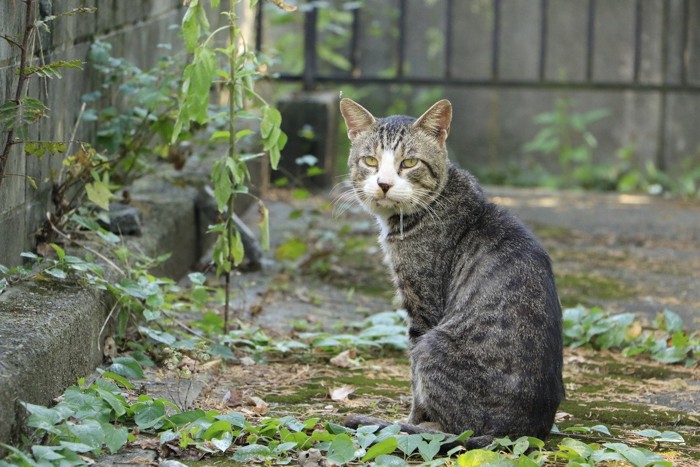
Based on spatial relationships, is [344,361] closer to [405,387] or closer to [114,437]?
[405,387]

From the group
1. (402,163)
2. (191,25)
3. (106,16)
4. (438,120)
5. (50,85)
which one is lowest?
(402,163)

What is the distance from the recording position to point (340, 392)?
148 inches

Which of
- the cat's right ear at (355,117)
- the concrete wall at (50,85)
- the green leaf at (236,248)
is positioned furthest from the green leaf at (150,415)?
the cat's right ear at (355,117)

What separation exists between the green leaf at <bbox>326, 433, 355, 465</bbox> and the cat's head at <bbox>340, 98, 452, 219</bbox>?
1.13 metres

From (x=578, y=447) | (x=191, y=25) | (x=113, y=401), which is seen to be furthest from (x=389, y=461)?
(x=191, y=25)

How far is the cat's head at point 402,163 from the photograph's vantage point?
387 centimetres

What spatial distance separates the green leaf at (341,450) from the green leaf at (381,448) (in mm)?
45

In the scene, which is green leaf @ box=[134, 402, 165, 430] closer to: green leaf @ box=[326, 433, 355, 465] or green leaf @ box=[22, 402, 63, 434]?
green leaf @ box=[22, 402, 63, 434]

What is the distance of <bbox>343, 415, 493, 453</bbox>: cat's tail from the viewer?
3125mm

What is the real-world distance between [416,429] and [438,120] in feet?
4.25

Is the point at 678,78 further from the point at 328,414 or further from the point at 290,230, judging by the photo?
the point at 328,414

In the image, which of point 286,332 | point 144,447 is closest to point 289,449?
point 144,447

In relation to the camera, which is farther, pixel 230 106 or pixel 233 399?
pixel 230 106

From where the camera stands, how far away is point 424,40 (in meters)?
9.92
